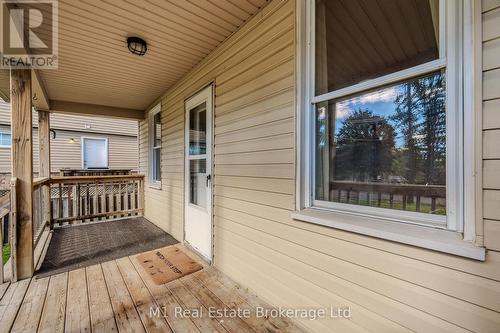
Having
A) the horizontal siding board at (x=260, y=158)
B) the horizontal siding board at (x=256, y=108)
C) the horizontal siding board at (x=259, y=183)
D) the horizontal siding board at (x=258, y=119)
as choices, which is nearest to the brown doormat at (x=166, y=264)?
the horizontal siding board at (x=259, y=183)

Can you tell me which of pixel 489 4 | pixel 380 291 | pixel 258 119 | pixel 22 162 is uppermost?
pixel 489 4

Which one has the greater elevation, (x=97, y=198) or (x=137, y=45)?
(x=137, y=45)

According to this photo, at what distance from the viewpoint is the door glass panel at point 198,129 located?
9.70ft

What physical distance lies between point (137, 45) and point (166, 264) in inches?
99.0

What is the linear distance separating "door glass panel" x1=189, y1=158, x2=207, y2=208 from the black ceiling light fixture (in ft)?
4.67

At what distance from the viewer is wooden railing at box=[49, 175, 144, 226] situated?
4.35m

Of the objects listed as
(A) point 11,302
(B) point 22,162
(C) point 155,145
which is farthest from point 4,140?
(A) point 11,302

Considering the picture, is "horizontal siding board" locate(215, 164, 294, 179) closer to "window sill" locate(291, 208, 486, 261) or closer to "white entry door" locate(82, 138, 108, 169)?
"window sill" locate(291, 208, 486, 261)

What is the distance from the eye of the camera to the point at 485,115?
927 millimetres

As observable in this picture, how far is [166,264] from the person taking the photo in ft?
8.82

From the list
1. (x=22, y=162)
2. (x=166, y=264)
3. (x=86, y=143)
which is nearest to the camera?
(x=22, y=162)

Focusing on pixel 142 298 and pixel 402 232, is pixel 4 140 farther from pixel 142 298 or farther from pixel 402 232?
pixel 402 232

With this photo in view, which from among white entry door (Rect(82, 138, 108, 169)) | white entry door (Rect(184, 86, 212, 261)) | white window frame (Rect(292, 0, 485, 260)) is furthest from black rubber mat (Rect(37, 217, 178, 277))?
white entry door (Rect(82, 138, 108, 169))

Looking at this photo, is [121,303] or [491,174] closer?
[491,174]
